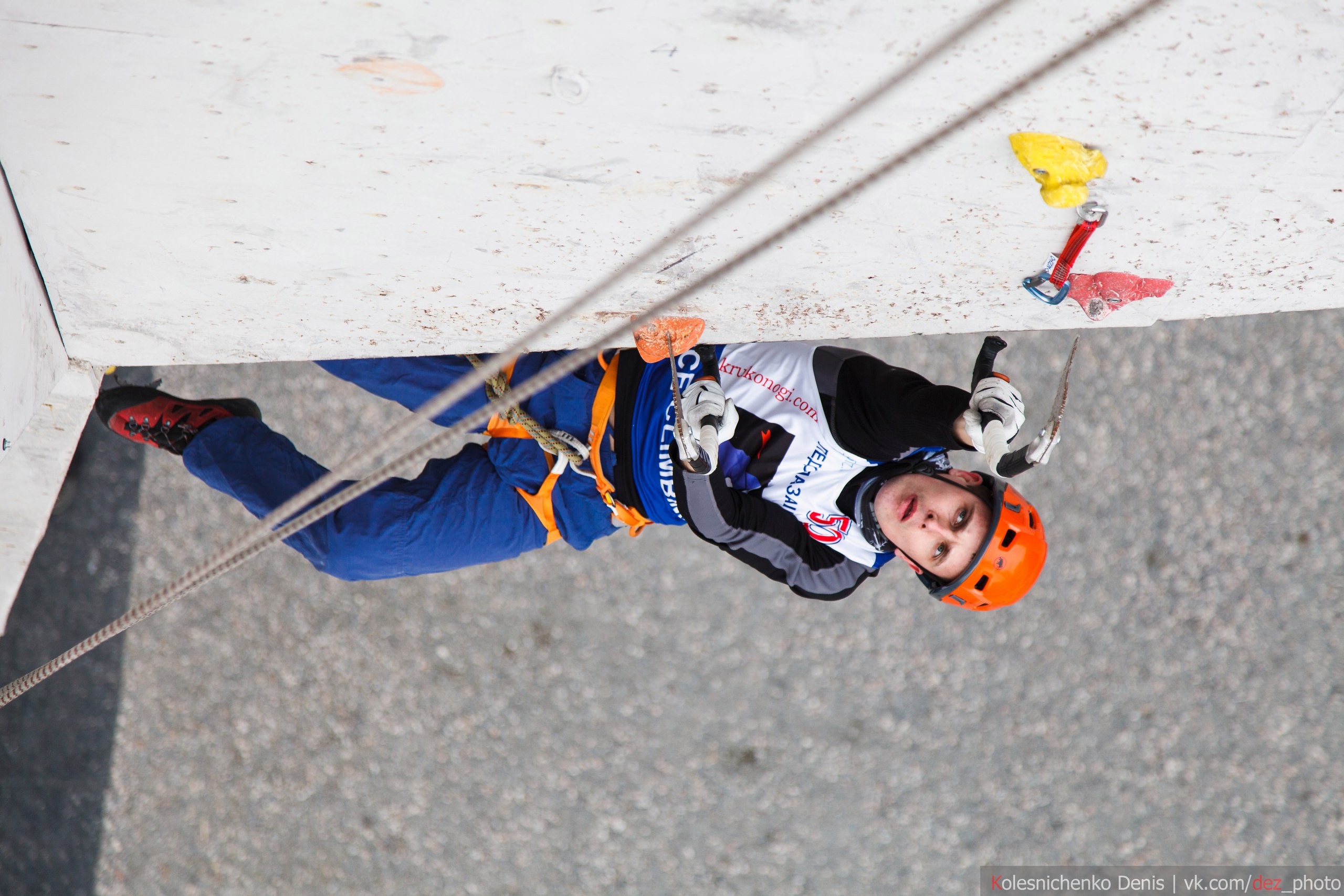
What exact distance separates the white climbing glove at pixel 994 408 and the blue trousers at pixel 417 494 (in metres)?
A: 0.78

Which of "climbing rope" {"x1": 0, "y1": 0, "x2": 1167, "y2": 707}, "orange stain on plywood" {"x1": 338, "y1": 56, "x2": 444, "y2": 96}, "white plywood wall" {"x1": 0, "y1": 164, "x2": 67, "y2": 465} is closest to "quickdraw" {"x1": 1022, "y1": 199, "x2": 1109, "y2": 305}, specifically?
"climbing rope" {"x1": 0, "y1": 0, "x2": 1167, "y2": 707}

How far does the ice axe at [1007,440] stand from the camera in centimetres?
120

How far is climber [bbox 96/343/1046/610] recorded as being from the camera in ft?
4.85

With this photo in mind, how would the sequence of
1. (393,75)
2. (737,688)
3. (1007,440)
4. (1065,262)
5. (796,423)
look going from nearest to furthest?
(393,75) < (1065,262) < (1007,440) < (796,423) < (737,688)

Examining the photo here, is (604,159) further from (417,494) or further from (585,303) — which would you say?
(417,494)

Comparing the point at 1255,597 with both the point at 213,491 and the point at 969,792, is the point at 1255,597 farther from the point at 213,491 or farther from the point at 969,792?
the point at 213,491

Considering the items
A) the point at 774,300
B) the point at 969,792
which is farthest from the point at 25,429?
the point at 969,792

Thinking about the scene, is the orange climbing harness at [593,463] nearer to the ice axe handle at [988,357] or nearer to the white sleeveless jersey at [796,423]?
the white sleeveless jersey at [796,423]

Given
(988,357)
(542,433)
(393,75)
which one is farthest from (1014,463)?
(393,75)

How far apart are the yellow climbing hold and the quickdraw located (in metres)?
0.04

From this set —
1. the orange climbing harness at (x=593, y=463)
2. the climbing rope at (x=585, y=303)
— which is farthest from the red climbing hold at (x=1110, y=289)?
the orange climbing harness at (x=593, y=463)

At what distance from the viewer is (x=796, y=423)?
1.51 meters

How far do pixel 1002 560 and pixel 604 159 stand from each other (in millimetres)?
1098

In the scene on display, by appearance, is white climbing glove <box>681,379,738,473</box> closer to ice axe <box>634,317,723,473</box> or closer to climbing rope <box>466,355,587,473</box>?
ice axe <box>634,317,723,473</box>
